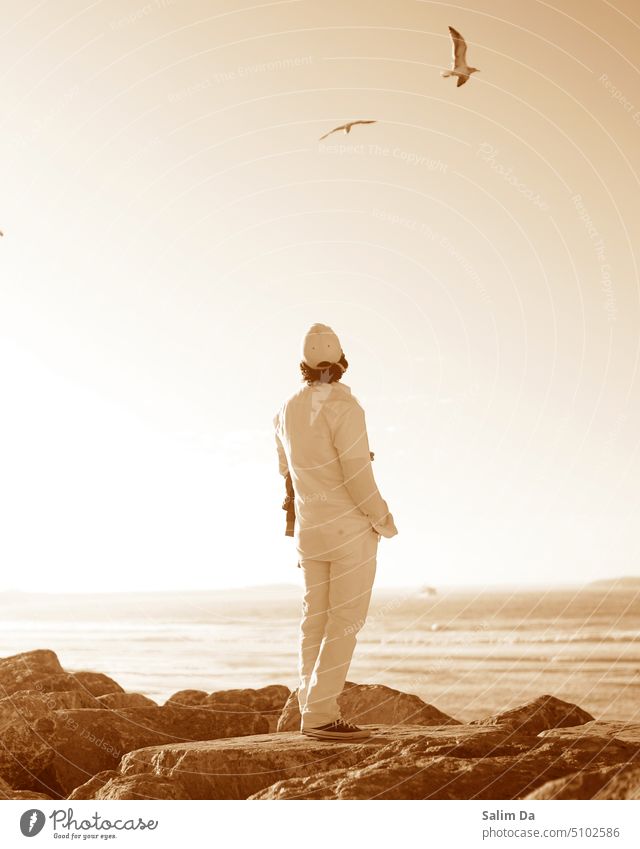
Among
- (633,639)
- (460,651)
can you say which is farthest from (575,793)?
(633,639)

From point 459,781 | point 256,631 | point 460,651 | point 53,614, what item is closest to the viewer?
point 459,781

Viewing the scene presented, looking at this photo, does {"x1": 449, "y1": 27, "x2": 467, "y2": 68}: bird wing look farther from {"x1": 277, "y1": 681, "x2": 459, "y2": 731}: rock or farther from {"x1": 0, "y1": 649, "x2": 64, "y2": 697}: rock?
{"x1": 0, "y1": 649, "x2": 64, "y2": 697}: rock

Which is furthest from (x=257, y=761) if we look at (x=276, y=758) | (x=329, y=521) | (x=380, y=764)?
(x=329, y=521)

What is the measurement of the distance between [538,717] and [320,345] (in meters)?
3.09

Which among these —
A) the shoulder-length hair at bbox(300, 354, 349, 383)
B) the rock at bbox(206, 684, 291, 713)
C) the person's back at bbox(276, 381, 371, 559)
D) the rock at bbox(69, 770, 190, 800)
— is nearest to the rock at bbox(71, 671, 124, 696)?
the rock at bbox(206, 684, 291, 713)

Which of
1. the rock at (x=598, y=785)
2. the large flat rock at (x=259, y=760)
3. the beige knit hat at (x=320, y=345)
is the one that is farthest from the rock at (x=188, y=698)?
the rock at (x=598, y=785)

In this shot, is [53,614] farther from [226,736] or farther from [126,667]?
[226,736]

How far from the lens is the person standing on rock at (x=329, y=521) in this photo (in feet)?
21.1

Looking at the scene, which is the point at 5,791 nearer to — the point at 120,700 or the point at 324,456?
the point at 120,700

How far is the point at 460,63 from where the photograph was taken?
859cm

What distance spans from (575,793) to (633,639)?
113 ft

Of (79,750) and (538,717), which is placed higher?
(538,717)

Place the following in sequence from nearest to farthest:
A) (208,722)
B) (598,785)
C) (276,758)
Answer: (598,785), (276,758), (208,722)
